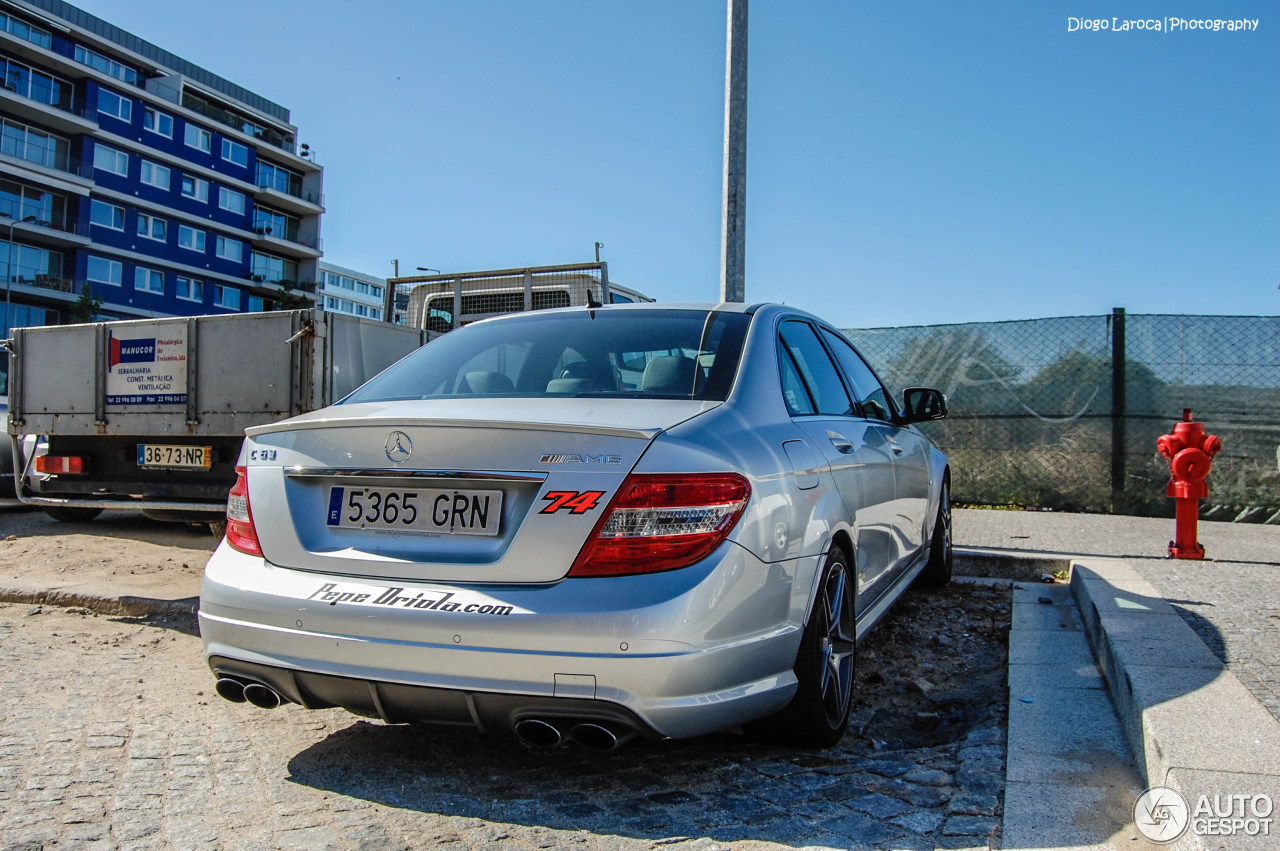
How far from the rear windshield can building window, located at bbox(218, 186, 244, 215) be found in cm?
6544

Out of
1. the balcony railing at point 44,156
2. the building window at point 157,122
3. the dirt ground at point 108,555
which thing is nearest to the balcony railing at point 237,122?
the building window at point 157,122

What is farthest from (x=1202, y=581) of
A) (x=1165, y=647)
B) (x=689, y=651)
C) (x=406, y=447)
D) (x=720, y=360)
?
(x=406, y=447)

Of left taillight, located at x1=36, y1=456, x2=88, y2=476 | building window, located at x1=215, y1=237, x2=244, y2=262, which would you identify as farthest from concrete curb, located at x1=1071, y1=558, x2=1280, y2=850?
building window, located at x1=215, y1=237, x2=244, y2=262

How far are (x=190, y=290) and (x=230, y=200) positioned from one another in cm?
729

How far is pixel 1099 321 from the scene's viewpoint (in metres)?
9.92

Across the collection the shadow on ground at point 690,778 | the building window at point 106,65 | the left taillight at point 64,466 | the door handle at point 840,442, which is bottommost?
the shadow on ground at point 690,778

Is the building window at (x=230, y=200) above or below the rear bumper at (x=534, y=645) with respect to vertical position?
above

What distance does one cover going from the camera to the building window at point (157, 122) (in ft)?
185

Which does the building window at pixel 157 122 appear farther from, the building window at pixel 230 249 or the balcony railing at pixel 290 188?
the balcony railing at pixel 290 188

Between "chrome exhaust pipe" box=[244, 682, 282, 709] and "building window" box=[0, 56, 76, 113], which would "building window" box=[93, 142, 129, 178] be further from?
"chrome exhaust pipe" box=[244, 682, 282, 709]

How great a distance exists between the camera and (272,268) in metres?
67.2

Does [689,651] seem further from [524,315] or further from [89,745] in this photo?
[89,745]

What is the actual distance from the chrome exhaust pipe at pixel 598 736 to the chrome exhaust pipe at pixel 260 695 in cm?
96

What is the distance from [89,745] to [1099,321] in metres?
9.66
